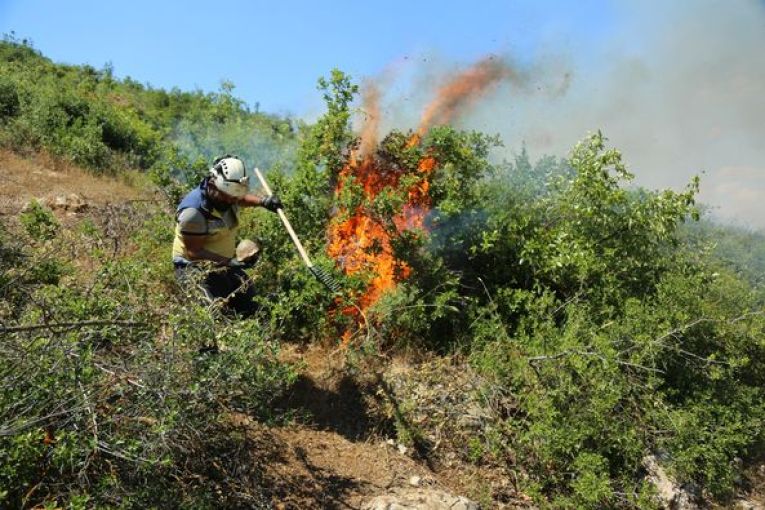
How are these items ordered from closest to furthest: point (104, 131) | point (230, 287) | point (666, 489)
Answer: point (230, 287), point (666, 489), point (104, 131)

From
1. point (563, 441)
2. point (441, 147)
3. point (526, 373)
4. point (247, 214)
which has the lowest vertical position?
point (563, 441)

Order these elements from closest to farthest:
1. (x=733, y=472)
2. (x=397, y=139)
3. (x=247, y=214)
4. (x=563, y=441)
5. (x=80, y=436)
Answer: (x=80, y=436) < (x=563, y=441) < (x=733, y=472) < (x=397, y=139) < (x=247, y=214)

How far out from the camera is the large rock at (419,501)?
14.9 feet

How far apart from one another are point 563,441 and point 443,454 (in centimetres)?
105

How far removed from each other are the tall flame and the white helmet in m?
1.26

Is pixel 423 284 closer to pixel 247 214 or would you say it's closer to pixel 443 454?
pixel 443 454

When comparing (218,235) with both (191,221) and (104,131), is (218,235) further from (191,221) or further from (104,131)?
(104,131)

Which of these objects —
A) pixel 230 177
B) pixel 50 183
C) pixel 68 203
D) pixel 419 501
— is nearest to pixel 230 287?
pixel 230 177

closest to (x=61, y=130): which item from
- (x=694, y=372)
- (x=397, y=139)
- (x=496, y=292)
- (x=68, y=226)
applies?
(x=68, y=226)

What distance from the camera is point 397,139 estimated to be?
6.69 meters

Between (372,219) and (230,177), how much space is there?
1610mm

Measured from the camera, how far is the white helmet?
521cm

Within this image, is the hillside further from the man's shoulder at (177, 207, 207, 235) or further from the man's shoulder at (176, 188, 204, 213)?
the man's shoulder at (176, 188, 204, 213)

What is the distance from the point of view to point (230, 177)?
520 centimetres
